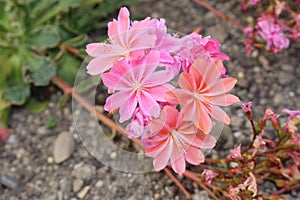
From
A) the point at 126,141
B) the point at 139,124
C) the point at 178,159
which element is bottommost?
the point at 126,141

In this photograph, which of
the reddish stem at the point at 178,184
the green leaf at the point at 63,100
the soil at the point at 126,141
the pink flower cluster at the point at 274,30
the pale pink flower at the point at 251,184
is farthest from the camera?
the green leaf at the point at 63,100

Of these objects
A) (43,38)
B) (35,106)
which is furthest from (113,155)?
(43,38)

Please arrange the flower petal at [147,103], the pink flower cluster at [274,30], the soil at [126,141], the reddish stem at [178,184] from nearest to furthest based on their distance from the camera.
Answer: the flower petal at [147,103], the reddish stem at [178,184], the soil at [126,141], the pink flower cluster at [274,30]

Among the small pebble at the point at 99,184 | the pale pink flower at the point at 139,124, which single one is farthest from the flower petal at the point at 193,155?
the small pebble at the point at 99,184

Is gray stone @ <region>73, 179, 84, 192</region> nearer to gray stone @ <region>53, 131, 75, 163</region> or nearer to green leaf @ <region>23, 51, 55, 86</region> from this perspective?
gray stone @ <region>53, 131, 75, 163</region>

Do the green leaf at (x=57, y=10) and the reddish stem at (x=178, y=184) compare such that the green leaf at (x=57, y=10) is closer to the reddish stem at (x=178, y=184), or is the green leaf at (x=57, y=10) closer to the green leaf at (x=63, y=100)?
the green leaf at (x=63, y=100)

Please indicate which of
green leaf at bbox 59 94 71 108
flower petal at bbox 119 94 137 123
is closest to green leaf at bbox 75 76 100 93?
green leaf at bbox 59 94 71 108

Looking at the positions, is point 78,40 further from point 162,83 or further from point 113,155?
point 162,83
